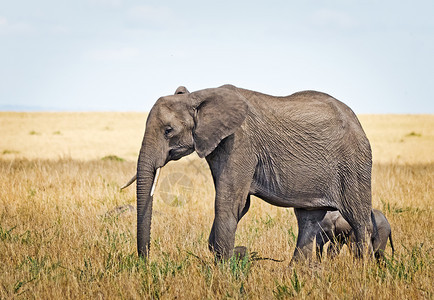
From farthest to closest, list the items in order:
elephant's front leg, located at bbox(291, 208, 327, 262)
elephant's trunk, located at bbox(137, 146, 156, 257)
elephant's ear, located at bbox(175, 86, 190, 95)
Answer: elephant's front leg, located at bbox(291, 208, 327, 262), elephant's ear, located at bbox(175, 86, 190, 95), elephant's trunk, located at bbox(137, 146, 156, 257)

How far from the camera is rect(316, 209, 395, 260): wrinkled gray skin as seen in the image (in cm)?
644

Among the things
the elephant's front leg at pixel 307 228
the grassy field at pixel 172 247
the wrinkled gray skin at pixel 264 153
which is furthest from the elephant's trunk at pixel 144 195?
the elephant's front leg at pixel 307 228

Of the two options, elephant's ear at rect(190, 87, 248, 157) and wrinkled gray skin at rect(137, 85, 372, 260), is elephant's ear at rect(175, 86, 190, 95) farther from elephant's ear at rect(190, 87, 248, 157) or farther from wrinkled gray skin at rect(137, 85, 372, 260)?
elephant's ear at rect(190, 87, 248, 157)

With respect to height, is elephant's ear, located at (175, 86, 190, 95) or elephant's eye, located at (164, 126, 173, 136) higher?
elephant's ear, located at (175, 86, 190, 95)

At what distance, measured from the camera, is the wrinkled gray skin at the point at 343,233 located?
21.1ft

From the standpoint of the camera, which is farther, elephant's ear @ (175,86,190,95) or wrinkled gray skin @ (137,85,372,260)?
elephant's ear @ (175,86,190,95)

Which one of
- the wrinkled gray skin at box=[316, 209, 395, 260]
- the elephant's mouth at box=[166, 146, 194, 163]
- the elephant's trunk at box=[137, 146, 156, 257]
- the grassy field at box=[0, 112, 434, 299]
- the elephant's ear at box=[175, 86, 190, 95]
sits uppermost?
the elephant's ear at box=[175, 86, 190, 95]

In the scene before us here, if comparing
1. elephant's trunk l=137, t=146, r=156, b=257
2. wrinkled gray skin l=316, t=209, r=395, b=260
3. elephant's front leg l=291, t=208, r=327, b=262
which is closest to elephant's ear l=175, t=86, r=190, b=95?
elephant's trunk l=137, t=146, r=156, b=257

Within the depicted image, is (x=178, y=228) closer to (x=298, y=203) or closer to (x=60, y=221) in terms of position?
(x=60, y=221)

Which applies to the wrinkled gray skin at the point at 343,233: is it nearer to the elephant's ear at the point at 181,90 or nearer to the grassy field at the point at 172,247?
the grassy field at the point at 172,247

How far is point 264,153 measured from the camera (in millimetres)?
5684

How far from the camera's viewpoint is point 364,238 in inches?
240

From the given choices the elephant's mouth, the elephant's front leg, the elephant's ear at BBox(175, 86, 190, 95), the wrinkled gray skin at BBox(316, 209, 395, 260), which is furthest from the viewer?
the wrinkled gray skin at BBox(316, 209, 395, 260)

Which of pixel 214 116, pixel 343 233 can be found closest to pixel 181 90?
pixel 214 116
